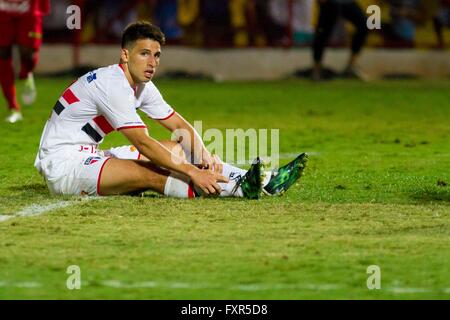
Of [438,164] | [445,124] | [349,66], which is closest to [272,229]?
[438,164]

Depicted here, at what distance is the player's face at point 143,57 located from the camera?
7.70 metres

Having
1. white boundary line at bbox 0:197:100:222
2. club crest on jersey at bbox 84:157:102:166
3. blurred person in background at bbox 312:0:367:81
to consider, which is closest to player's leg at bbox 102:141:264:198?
club crest on jersey at bbox 84:157:102:166

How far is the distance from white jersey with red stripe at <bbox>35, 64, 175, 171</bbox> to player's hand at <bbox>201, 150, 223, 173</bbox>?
514 mm

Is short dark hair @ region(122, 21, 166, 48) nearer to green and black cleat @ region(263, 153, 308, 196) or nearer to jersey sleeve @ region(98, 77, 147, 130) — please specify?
jersey sleeve @ region(98, 77, 147, 130)

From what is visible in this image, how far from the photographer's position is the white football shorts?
778 centimetres

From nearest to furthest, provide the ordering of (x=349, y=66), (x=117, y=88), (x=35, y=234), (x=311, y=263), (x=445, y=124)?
(x=311, y=263) < (x=35, y=234) < (x=117, y=88) < (x=445, y=124) < (x=349, y=66)

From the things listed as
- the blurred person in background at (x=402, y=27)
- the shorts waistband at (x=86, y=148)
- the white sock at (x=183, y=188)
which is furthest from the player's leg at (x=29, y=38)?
the blurred person in background at (x=402, y=27)

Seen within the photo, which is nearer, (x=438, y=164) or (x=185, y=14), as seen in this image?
(x=438, y=164)

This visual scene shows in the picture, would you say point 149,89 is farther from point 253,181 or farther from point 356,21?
point 356,21

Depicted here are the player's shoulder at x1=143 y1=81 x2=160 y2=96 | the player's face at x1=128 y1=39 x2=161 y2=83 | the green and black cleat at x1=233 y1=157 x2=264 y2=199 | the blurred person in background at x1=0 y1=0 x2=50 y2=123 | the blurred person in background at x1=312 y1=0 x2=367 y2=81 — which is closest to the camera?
the green and black cleat at x1=233 y1=157 x2=264 y2=199
